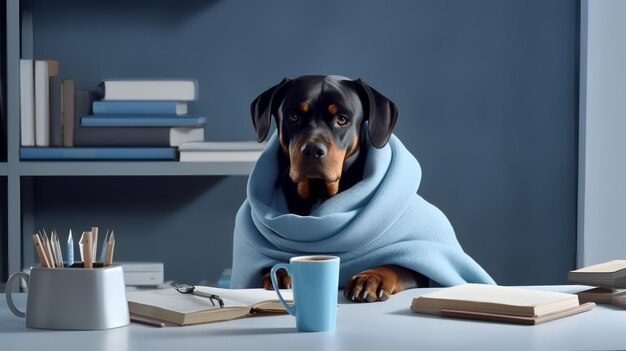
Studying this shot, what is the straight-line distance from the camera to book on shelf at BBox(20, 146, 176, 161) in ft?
8.02

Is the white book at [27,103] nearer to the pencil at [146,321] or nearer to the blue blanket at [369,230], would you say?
the blue blanket at [369,230]

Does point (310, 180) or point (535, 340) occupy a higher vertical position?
point (310, 180)

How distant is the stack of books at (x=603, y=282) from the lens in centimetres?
127

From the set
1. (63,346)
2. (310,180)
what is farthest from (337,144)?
(63,346)

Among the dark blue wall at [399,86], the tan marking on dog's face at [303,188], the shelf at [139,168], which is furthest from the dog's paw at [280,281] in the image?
the dark blue wall at [399,86]

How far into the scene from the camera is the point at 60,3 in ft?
8.78

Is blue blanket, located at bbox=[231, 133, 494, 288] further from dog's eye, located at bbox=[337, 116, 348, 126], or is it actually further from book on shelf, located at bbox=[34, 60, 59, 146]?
book on shelf, located at bbox=[34, 60, 59, 146]

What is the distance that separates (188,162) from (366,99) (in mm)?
819

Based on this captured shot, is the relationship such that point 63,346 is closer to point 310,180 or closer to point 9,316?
point 9,316

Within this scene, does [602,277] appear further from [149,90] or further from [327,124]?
[149,90]

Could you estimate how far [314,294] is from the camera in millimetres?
1068

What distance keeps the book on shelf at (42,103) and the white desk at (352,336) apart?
135 centimetres

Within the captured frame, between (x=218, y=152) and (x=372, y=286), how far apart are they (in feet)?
3.88

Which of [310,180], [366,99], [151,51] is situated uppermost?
[151,51]
